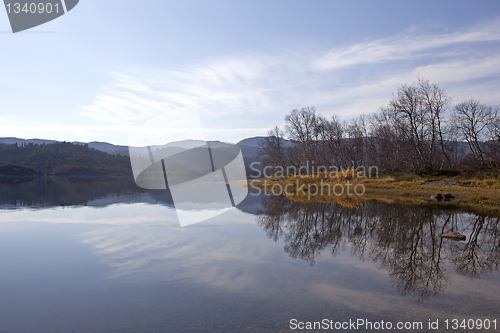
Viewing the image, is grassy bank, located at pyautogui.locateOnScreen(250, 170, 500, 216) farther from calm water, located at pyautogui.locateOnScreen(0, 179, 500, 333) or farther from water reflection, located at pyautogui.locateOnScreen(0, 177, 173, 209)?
water reflection, located at pyautogui.locateOnScreen(0, 177, 173, 209)

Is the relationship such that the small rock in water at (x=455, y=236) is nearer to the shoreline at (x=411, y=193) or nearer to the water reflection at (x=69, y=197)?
the shoreline at (x=411, y=193)

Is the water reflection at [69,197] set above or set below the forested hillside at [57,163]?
below

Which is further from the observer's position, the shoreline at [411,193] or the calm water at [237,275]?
the shoreline at [411,193]

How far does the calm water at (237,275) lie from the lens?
4.95 metres

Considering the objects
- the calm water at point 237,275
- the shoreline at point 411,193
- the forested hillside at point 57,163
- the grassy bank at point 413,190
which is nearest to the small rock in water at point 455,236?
the calm water at point 237,275

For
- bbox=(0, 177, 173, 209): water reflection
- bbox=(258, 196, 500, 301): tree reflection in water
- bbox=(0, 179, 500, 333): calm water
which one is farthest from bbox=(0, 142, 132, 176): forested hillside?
bbox=(258, 196, 500, 301): tree reflection in water

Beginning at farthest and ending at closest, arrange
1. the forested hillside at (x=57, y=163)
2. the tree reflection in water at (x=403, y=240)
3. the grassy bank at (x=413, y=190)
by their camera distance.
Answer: the forested hillside at (x=57, y=163) → the grassy bank at (x=413, y=190) → the tree reflection in water at (x=403, y=240)

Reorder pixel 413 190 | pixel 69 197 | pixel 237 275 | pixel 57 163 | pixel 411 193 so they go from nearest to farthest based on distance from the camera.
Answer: pixel 237 275 < pixel 69 197 < pixel 411 193 < pixel 413 190 < pixel 57 163

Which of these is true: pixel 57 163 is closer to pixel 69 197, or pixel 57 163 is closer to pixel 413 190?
pixel 69 197

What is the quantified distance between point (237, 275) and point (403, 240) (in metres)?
6.30

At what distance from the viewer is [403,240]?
10.3 m

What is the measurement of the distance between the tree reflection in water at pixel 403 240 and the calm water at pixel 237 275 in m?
0.05

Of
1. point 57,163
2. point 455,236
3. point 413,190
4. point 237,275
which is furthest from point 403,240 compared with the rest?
point 57,163

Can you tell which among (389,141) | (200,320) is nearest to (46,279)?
(200,320)
